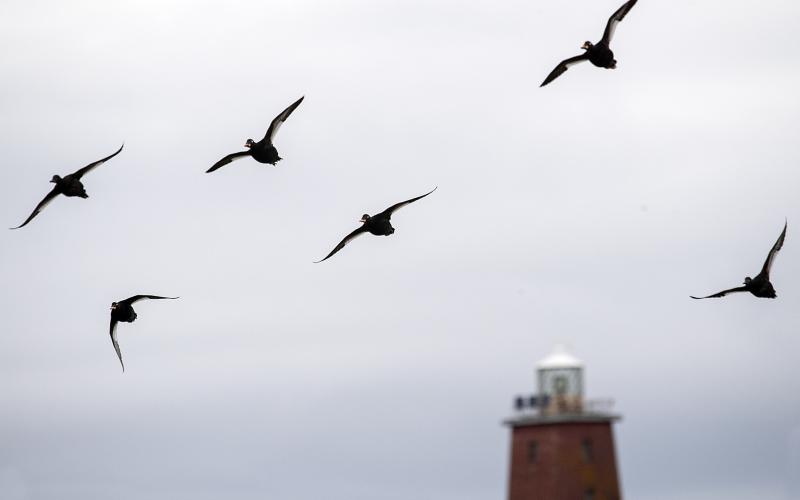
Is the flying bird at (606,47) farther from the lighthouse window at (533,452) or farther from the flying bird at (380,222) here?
the lighthouse window at (533,452)

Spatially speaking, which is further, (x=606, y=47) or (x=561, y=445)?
(x=561, y=445)

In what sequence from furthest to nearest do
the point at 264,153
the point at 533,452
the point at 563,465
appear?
the point at 533,452
the point at 563,465
the point at 264,153

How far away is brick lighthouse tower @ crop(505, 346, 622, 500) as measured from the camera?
14375 cm

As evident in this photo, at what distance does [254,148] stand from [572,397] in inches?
3394

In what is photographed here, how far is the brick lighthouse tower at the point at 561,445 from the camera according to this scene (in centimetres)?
14375

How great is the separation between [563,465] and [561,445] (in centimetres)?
183

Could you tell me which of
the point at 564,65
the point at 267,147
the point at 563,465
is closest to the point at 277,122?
the point at 267,147

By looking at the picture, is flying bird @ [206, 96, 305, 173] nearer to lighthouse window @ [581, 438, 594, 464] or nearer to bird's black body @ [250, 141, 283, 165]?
bird's black body @ [250, 141, 283, 165]

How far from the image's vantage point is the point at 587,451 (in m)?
146

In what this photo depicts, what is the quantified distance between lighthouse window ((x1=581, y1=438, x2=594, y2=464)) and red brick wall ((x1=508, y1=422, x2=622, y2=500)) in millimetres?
95

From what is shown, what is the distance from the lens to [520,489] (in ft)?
477

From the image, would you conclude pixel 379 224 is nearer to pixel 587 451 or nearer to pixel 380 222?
pixel 380 222

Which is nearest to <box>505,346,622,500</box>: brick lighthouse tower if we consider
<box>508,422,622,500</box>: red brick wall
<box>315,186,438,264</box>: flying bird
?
<box>508,422,622,500</box>: red brick wall

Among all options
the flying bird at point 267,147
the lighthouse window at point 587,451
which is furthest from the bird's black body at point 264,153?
the lighthouse window at point 587,451
